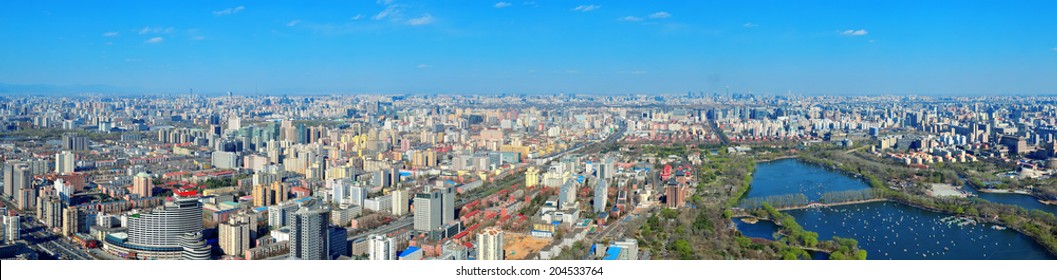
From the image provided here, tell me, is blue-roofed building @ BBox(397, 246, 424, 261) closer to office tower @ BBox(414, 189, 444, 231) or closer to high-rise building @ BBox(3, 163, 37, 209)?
office tower @ BBox(414, 189, 444, 231)

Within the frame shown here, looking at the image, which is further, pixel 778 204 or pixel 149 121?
pixel 149 121

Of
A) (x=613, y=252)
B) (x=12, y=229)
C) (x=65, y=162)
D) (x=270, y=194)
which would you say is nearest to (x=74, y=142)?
(x=65, y=162)

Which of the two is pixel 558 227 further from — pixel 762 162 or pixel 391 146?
pixel 762 162

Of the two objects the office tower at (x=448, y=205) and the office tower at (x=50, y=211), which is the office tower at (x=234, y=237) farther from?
the office tower at (x=448, y=205)

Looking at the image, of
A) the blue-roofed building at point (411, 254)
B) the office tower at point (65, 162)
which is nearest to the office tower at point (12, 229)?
the blue-roofed building at point (411, 254)

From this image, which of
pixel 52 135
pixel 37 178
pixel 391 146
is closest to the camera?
pixel 37 178
